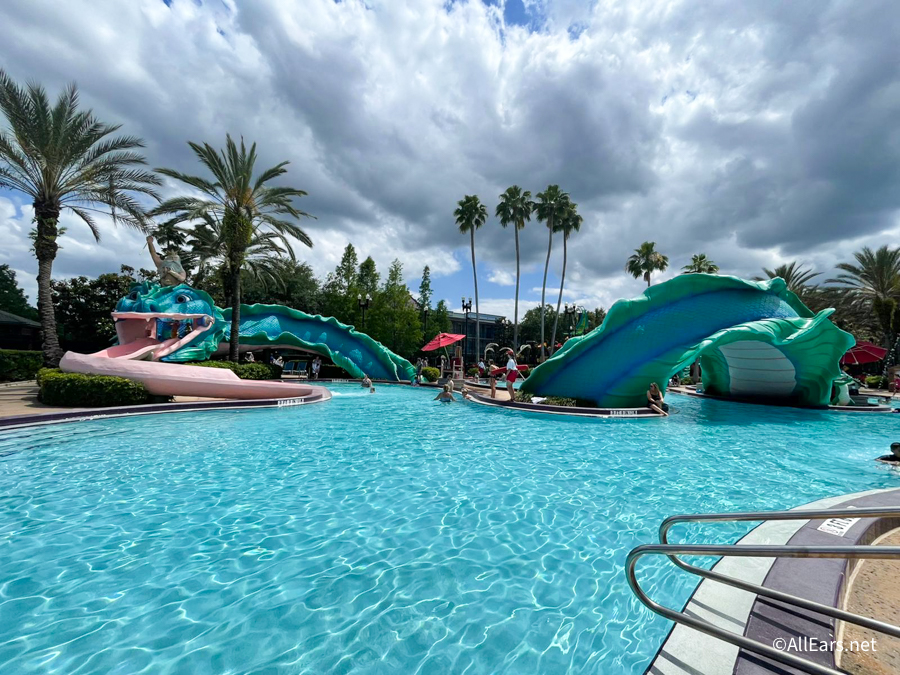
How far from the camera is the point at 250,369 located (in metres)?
20.4

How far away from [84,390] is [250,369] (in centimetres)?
908

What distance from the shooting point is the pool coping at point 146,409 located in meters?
9.40

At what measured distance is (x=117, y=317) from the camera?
16562 millimetres

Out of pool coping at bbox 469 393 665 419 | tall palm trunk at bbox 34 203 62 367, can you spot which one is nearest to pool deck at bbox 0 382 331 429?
tall palm trunk at bbox 34 203 62 367

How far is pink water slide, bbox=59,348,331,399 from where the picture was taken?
12.2m

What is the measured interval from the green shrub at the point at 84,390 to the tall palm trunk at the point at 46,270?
12.0ft

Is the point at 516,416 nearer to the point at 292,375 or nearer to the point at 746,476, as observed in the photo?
the point at 746,476

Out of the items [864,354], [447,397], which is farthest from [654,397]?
[864,354]

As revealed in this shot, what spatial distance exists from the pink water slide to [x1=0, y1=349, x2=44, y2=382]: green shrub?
258 inches

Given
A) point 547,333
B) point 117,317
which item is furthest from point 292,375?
point 547,333

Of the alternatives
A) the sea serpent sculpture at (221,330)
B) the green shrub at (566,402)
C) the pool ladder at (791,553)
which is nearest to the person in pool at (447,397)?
the green shrub at (566,402)

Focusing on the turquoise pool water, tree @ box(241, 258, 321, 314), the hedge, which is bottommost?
the turquoise pool water

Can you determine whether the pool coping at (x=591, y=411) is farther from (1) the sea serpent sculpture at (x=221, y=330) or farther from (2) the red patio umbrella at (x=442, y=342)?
(1) the sea serpent sculpture at (x=221, y=330)

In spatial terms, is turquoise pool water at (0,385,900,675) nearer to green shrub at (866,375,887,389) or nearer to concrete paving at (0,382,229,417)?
concrete paving at (0,382,229,417)
